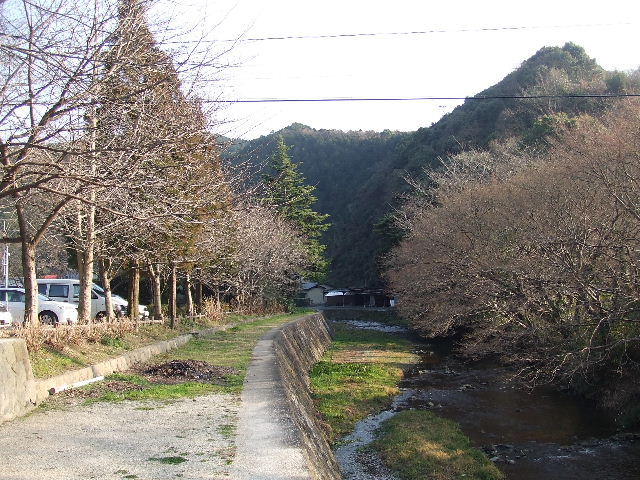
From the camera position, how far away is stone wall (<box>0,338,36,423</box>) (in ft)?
26.8

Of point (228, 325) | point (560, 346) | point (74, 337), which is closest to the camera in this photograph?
point (74, 337)

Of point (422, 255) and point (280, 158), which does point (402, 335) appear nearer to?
point (422, 255)

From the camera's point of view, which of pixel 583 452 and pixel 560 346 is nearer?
pixel 583 452

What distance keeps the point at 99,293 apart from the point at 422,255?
1516 cm

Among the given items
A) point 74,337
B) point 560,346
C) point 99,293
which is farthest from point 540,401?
point 99,293

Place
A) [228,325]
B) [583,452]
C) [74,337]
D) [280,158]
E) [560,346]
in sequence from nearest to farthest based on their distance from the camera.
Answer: [74,337] → [583,452] → [560,346] → [228,325] → [280,158]

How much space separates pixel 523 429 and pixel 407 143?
7314 centimetres

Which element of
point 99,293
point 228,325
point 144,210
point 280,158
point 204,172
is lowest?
point 228,325

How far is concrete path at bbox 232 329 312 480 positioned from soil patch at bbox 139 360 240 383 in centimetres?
87

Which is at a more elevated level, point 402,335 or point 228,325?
point 228,325

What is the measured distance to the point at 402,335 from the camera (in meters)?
43.8

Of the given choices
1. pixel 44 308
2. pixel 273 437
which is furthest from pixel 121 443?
pixel 44 308

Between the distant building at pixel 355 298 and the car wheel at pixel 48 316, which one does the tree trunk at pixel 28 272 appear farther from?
the distant building at pixel 355 298

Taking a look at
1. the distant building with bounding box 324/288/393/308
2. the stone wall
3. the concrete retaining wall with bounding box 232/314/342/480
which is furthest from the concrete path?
the distant building with bounding box 324/288/393/308
